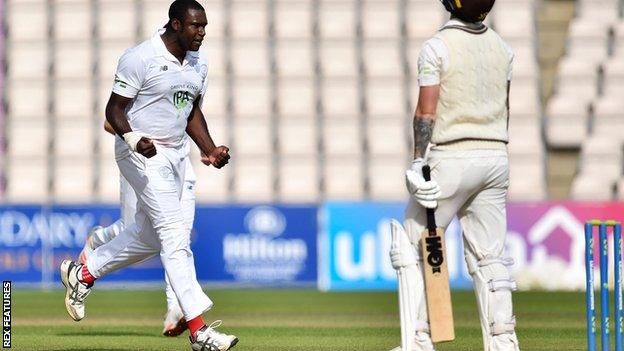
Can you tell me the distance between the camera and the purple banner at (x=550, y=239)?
15.4 metres

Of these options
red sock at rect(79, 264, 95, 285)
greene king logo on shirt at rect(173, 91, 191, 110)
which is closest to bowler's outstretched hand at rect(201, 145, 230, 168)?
greene king logo on shirt at rect(173, 91, 191, 110)

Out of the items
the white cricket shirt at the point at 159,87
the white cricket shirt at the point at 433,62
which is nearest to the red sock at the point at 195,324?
the white cricket shirt at the point at 159,87

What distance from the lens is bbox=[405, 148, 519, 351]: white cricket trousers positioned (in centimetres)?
641

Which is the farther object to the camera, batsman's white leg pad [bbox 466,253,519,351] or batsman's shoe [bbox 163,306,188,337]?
batsman's shoe [bbox 163,306,188,337]

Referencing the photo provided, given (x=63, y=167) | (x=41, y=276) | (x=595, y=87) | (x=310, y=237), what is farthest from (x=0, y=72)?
(x=595, y=87)

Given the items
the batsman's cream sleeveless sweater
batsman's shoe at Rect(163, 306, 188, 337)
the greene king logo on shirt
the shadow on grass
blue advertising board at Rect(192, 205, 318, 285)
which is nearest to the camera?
the batsman's cream sleeveless sweater

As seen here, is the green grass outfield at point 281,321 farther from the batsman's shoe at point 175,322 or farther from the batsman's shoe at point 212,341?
the batsman's shoe at point 212,341

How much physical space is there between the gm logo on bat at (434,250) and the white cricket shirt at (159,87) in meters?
1.61

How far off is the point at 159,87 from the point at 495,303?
1.99 meters

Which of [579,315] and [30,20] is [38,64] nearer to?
[30,20]

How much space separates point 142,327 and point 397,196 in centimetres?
851

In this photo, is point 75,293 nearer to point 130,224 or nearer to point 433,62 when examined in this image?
point 130,224

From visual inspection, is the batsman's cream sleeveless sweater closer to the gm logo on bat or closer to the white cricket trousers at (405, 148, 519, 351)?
the white cricket trousers at (405, 148, 519, 351)

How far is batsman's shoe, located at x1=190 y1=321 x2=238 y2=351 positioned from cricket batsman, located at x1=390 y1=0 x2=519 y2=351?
0.90 meters
